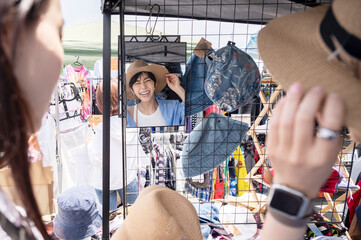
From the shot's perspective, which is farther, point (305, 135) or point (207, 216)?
point (207, 216)

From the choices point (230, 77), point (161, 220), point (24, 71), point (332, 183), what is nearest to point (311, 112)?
point (24, 71)

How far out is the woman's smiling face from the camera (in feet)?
3.94

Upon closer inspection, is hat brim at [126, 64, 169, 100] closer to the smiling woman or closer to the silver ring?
the smiling woman

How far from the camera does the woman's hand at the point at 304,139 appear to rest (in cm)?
37

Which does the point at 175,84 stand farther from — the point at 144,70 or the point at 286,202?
the point at 286,202

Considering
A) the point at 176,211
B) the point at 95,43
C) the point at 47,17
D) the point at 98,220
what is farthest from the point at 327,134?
the point at 95,43

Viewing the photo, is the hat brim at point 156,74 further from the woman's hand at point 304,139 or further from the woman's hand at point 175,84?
the woman's hand at point 304,139

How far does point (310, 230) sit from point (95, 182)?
1764 mm

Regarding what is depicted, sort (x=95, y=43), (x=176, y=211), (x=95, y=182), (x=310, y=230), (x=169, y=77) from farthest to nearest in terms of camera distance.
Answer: (x=95, y=43) → (x=95, y=182) → (x=310, y=230) → (x=169, y=77) → (x=176, y=211)

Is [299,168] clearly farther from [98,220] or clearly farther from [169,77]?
[98,220]

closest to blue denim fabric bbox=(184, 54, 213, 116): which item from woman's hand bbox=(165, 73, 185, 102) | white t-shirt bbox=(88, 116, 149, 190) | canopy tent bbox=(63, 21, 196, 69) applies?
woman's hand bbox=(165, 73, 185, 102)

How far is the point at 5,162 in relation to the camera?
1.38 ft

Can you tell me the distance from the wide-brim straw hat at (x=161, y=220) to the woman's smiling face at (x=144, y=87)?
439mm

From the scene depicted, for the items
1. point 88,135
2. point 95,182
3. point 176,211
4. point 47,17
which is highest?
point 47,17
